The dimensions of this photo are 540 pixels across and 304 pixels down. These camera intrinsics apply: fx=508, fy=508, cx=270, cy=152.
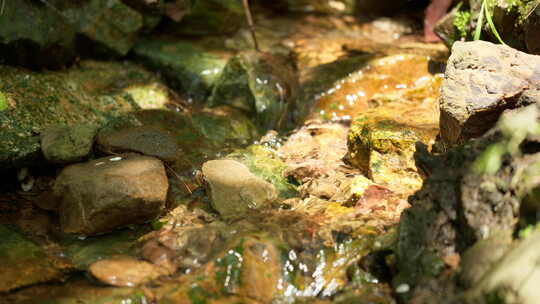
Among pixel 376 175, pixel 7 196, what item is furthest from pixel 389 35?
pixel 7 196

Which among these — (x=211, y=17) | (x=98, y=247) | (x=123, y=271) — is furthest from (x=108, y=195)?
(x=211, y=17)

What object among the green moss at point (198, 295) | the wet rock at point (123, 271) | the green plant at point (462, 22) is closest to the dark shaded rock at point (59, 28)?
the wet rock at point (123, 271)

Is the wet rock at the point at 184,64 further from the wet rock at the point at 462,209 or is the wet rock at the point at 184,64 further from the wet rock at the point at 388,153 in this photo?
the wet rock at the point at 462,209

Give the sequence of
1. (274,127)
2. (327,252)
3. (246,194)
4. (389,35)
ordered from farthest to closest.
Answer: (389,35), (274,127), (246,194), (327,252)

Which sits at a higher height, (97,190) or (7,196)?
(97,190)

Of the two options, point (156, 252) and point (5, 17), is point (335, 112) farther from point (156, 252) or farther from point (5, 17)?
point (5, 17)

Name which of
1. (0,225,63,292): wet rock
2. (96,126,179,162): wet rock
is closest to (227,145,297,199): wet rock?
(96,126,179,162): wet rock
